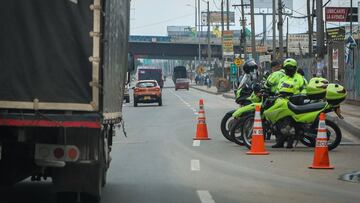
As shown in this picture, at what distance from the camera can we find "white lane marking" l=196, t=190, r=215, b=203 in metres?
9.72

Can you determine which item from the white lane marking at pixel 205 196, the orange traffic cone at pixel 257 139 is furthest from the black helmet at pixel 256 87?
the white lane marking at pixel 205 196

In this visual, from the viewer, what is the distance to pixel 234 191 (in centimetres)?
1062

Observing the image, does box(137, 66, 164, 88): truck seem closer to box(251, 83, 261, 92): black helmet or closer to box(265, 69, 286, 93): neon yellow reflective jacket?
box(251, 83, 261, 92): black helmet

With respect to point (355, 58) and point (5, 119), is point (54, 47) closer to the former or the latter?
point (5, 119)

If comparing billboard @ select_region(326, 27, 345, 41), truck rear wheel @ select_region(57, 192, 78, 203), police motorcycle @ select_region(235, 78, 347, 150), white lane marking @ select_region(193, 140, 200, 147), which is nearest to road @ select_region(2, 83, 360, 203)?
white lane marking @ select_region(193, 140, 200, 147)

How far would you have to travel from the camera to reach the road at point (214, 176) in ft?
33.1

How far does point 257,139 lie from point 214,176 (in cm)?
328

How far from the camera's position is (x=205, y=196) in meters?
10.1

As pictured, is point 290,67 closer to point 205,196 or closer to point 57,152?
point 205,196

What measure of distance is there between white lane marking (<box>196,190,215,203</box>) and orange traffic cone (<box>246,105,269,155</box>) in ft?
15.8

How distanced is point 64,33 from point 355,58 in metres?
28.5

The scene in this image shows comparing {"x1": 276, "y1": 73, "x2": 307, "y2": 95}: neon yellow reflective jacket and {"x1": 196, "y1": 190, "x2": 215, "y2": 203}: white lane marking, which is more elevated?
{"x1": 276, "y1": 73, "x2": 307, "y2": 95}: neon yellow reflective jacket

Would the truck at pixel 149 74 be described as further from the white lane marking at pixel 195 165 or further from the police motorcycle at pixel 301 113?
the white lane marking at pixel 195 165

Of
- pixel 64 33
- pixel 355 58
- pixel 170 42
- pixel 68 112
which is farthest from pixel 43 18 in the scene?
pixel 170 42
